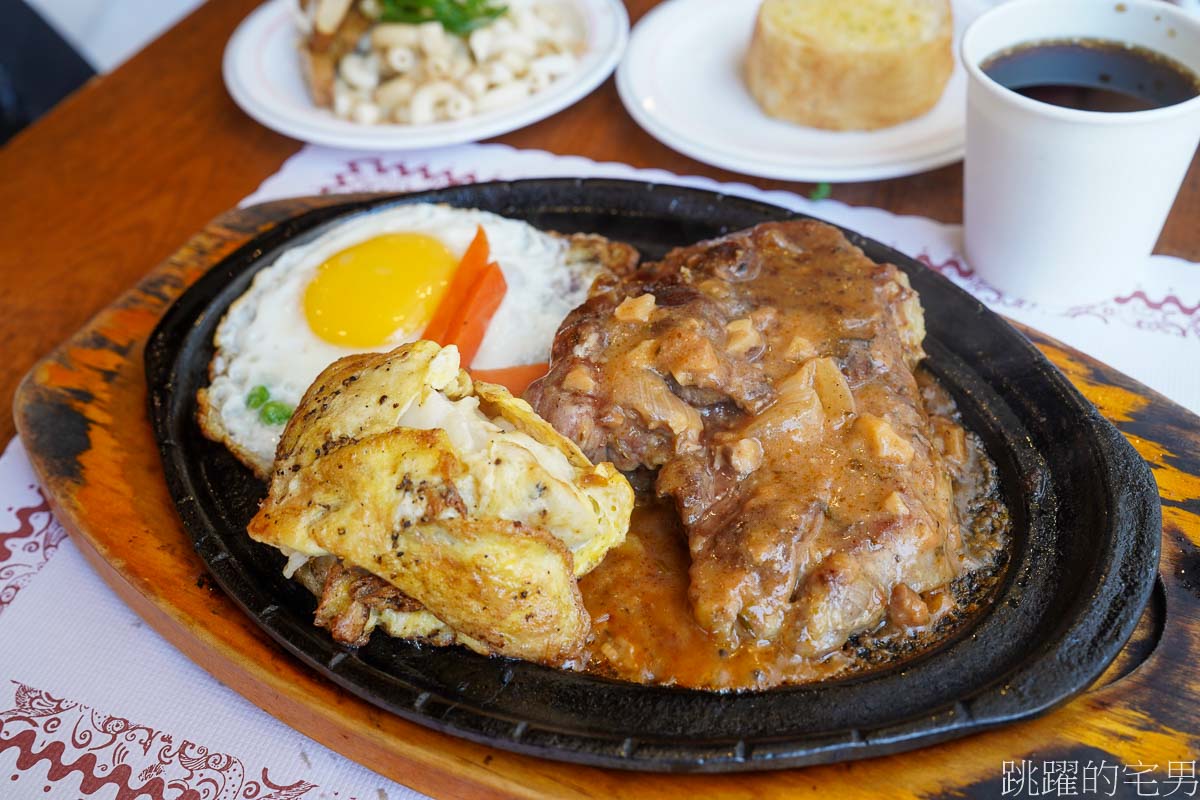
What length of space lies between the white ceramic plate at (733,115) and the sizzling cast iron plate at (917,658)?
100 cm

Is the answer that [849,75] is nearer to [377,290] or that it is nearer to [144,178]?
[377,290]

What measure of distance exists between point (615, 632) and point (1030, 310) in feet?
6.90

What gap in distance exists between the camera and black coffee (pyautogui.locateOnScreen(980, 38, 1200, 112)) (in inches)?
127

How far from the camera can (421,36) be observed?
453 cm

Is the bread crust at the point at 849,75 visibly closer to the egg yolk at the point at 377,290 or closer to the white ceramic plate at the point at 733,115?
the white ceramic plate at the point at 733,115

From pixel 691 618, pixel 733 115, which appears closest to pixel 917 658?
pixel 691 618

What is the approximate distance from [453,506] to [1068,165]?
226 centimetres

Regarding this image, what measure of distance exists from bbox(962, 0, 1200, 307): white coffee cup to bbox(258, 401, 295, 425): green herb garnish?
248 centimetres

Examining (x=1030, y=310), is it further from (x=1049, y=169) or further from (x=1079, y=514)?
(x=1079, y=514)

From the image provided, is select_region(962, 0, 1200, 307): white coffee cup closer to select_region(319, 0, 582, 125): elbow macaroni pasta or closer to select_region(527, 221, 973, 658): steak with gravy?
select_region(527, 221, 973, 658): steak with gravy

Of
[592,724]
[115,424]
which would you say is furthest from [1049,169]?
[115,424]

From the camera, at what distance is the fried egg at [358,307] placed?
314 cm

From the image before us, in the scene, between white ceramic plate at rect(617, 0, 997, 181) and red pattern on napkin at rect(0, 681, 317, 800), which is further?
white ceramic plate at rect(617, 0, 997, 181)

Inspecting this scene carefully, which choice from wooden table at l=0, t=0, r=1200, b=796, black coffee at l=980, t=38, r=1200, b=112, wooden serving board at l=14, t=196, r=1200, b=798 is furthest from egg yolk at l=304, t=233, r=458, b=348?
black coffee at l=980, t=38, r=1200, b=112
